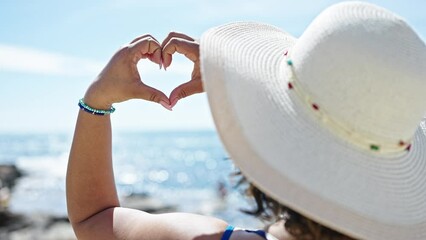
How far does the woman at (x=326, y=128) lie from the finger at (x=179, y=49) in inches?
Answer: 5.7

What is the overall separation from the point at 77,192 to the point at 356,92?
730mm

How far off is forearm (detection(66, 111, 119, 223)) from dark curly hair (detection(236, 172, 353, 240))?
392 mm

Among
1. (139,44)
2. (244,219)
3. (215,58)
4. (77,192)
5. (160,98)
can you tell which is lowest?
(244,219)

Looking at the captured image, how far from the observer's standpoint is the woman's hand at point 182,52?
1.61m

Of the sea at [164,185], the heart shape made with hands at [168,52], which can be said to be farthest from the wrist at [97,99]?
the sea at [164,185]

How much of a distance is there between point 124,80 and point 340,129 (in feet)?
1.84

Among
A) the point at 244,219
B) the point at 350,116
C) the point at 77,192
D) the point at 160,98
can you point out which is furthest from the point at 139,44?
the point at 244,219

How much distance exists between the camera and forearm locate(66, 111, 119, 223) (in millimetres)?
1588

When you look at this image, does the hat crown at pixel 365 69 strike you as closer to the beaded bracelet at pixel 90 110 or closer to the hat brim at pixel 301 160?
the hat brim at pixel 301 160

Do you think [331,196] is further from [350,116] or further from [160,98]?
[160,98]

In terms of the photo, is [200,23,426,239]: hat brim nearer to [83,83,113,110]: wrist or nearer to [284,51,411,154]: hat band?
[284,51,411,154]: hat band

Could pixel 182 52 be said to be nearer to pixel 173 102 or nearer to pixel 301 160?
pixel 173 102

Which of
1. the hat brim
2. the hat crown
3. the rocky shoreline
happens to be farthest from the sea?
the rocky shoreline

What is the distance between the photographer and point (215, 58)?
52.7 inches
